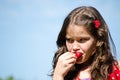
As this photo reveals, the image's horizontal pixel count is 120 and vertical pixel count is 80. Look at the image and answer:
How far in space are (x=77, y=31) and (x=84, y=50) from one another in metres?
0.20

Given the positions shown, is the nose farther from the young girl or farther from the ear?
the ear

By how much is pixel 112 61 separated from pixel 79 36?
0.50 meters

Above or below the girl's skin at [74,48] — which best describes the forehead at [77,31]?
above

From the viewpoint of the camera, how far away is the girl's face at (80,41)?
3420 millimetres

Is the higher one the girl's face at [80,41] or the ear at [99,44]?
the girl's face at [80,41]

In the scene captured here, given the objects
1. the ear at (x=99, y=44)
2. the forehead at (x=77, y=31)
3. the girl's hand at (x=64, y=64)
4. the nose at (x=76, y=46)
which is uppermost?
the forehead at (x=77, y=31)

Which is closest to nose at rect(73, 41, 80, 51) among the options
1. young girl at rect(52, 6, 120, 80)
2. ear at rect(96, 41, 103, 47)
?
young girl at rect(52, 6, 120, 80)

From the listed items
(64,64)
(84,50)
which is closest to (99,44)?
(84,50)

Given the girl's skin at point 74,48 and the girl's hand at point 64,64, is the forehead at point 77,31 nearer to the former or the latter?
the girl's skin at point 74,48

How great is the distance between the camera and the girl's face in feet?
11.2

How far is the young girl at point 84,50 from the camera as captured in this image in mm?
3461

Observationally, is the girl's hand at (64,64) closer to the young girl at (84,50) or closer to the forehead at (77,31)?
the young girl at (84,50)

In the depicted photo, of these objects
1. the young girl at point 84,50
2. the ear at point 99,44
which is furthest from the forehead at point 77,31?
the ear at point 99,44

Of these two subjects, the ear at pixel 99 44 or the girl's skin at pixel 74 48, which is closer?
the girl's skin at pixel 74 48
